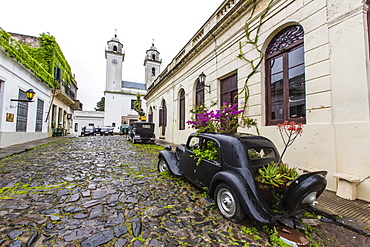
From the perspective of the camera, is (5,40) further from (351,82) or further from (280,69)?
(351,82)

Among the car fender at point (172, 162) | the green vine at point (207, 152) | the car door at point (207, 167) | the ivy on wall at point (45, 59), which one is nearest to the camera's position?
the car door at point (207, 167)

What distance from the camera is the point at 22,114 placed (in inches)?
439

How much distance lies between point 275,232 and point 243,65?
565 centimetres

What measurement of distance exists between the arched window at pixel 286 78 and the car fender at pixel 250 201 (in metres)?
3.20

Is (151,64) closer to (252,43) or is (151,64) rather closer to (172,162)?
(252,43)

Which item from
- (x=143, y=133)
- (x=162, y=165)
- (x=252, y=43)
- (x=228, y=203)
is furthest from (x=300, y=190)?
(x=143, y=133)

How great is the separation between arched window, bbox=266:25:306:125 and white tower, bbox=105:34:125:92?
121 ft

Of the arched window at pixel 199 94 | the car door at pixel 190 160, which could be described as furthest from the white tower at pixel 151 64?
the car door at pixel 190 160

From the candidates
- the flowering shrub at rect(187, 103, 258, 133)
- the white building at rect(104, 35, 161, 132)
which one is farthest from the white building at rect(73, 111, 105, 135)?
the flowering shrub at rect(187, 103, 258, 133)

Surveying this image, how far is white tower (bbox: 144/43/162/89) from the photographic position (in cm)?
4147

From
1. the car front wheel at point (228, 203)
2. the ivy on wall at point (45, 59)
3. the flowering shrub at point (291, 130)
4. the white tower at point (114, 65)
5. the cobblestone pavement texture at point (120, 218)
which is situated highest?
the white tower at point (114, 65)

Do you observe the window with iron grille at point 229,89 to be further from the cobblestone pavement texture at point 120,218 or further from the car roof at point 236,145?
the cobblestone pavement texture at point 120,218

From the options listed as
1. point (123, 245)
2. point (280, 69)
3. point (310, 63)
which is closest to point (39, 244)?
point (123, 245)

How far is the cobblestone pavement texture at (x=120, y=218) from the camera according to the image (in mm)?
2109
